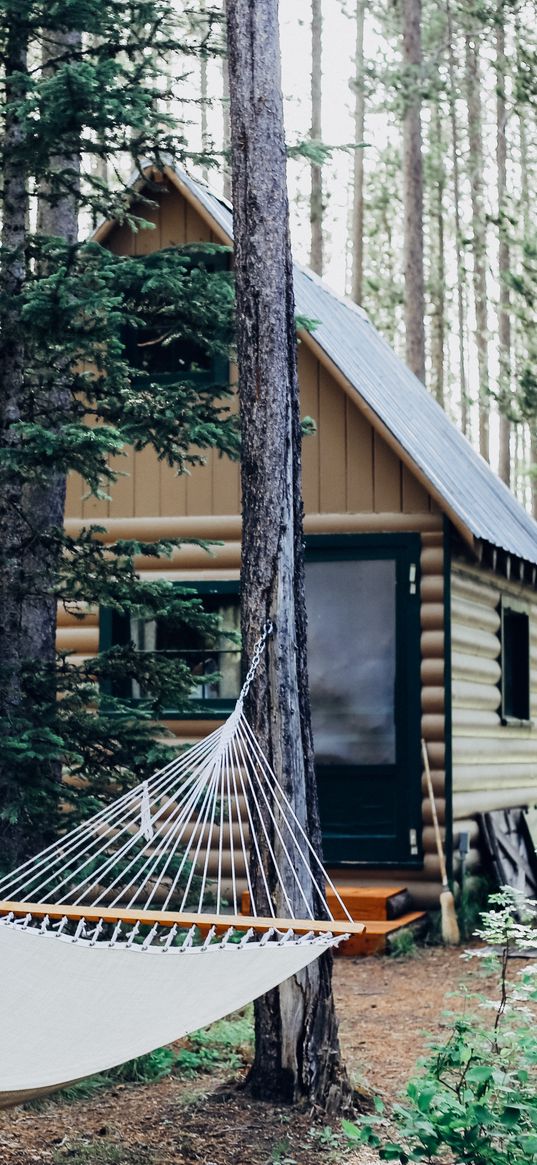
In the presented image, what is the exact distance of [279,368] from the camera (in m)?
6.03

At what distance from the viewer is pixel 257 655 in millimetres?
5738

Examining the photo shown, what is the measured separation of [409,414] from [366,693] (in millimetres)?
2708

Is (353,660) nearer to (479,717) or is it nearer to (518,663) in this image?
(479,717)

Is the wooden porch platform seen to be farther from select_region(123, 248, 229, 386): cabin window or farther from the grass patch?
select_region(123, 248, 229, 386): cabin window

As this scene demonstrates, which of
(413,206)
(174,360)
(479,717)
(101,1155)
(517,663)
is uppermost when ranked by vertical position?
(413,206)

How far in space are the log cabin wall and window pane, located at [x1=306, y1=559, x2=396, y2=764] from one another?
0.89ft

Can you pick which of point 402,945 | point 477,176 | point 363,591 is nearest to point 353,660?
point 363,591

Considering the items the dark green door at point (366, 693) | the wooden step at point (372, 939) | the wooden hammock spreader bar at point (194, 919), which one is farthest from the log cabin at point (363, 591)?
the wooden hammock spreader bar at point (194, 919)

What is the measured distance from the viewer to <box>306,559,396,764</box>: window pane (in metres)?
10.1

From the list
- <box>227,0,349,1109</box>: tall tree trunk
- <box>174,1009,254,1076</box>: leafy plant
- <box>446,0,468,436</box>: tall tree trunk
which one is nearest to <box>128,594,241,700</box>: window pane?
<box>174,1009,254,1076</box>: leafy plant

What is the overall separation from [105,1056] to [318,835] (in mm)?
1835

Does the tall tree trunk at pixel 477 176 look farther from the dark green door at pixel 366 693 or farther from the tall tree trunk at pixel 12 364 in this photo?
the tall tree trunk at pixel 12 364

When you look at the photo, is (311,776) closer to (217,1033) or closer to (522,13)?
(217,1033)

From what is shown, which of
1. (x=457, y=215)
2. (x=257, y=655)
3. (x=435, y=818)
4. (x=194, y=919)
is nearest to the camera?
(x=194, y=919)
